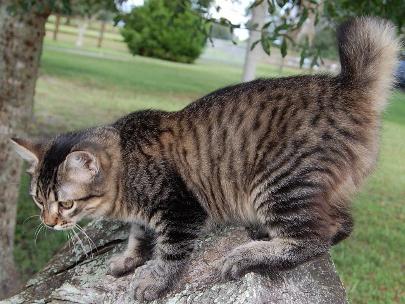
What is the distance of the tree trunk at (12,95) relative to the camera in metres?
4.79

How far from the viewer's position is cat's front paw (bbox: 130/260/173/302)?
113 inches

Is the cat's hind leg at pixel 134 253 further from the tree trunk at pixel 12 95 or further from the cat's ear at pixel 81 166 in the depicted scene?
the tree trunk at pixel 12 95

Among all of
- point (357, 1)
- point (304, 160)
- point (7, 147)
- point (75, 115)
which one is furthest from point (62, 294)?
point (75, 115)

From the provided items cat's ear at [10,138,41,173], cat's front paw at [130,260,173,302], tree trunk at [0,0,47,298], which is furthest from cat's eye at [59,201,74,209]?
tree trunk at [0,0,47,298]

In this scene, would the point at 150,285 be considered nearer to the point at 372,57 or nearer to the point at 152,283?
the point at 152,283

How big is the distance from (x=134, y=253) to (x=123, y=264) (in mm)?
118

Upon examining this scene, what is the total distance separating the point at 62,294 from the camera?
10.1ft

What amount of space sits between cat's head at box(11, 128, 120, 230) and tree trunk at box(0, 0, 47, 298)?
6.28 ft

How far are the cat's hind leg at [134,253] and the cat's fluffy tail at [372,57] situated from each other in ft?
4.85

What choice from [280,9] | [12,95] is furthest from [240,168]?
[12,95]

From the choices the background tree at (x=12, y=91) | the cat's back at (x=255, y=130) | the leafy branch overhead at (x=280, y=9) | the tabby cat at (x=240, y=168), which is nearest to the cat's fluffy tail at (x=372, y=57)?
the tabby cat at (x=240, y=168)

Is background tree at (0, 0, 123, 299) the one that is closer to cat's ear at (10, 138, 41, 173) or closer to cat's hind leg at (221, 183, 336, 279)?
cat's ear at (10, 138, 41, 173)

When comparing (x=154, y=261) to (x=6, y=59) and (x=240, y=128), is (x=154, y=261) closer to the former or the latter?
(x=240, y=128)

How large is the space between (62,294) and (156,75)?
2075 cm
